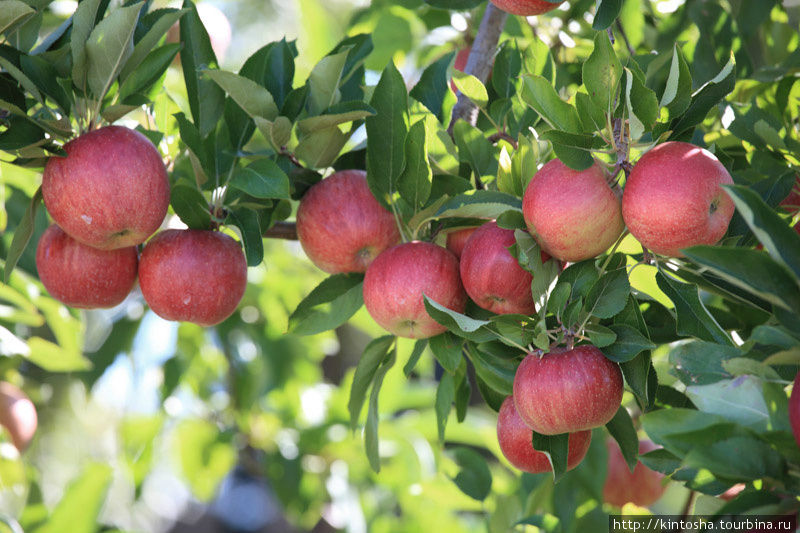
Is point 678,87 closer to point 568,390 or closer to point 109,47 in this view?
point 568,390

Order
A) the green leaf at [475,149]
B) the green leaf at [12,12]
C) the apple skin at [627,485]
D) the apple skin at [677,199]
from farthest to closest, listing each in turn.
→ the apple skin at [627,485] → the green leaf at [475,149] → the green leaf at [12,12] → the apple skin at [677,199]

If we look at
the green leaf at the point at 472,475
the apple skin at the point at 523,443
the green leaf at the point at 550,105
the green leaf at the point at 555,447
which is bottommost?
the green leaf at the point at 472,475

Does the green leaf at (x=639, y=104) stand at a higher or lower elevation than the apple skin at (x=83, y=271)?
higher

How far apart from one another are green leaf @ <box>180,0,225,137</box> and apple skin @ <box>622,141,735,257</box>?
33.3 inches

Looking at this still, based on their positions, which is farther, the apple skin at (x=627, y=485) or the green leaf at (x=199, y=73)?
the apple skin at (x=627, y=485)

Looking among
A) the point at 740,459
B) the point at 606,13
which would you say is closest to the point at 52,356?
the point at 606,13

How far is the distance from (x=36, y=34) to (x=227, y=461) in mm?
1904

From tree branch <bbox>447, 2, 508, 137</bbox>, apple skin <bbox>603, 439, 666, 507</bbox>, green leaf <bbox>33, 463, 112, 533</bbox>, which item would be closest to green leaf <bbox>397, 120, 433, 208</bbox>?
tree branch <bbox>447, 2, 508, 137</bbox>

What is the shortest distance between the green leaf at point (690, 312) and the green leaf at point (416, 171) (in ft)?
1.47

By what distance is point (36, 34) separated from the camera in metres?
1.50

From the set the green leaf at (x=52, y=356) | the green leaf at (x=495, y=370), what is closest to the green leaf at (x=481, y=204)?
the green leaf at (x=495, y=370)

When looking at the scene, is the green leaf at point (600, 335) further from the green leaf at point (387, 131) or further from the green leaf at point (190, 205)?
the green leaf at point (190, 205)

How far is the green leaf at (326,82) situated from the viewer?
1457 mm

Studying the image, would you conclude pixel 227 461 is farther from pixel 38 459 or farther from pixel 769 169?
pixel 769 169
